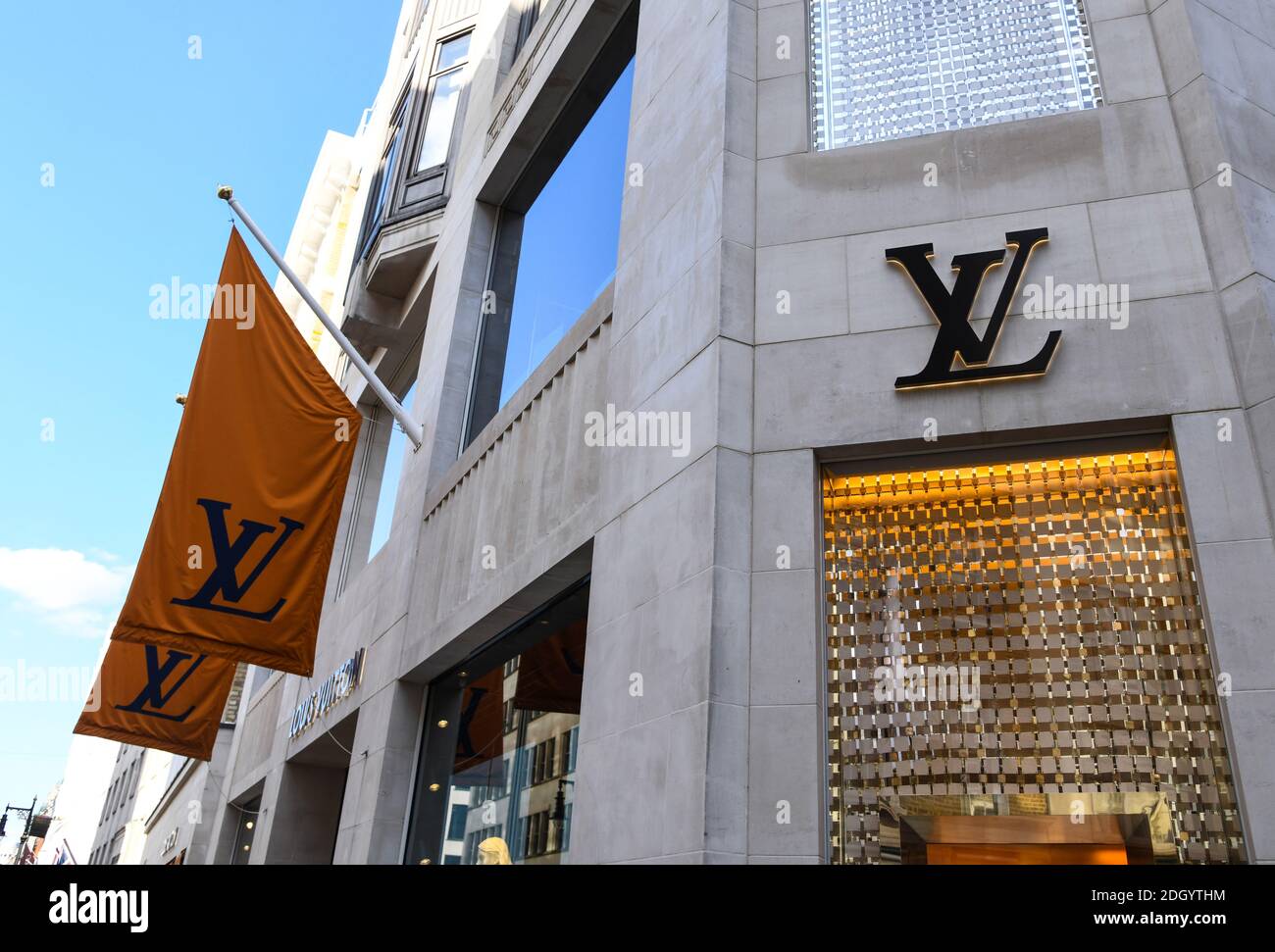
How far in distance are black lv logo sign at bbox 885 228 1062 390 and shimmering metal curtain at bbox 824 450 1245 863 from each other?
70cm

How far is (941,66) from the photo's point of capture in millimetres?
8766

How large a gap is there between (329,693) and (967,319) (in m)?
13.2

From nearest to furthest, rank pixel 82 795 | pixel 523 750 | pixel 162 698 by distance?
1. pixel 523 750
2. pixel 162 698
3. pixel 82 795

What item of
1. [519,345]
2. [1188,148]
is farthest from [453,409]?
[1188,148]

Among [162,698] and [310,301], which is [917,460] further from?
[162,698]

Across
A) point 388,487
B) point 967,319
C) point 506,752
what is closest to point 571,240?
point 506,752

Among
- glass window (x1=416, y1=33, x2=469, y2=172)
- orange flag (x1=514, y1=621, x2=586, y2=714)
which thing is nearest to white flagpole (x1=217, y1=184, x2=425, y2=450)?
orange flag (x1=514, y1=621, x2=586, y2=714)

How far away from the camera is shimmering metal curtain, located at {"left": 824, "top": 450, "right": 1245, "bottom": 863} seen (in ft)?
20.7

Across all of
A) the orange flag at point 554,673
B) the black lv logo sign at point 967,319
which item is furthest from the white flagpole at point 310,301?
the black lv logo sign at point 967,319

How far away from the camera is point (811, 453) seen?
7422mm

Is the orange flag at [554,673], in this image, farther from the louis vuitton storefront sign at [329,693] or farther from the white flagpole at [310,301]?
the louis vuitton storefront sign at [329,693]

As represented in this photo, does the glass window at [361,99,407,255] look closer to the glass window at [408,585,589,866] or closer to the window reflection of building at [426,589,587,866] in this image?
the glass window at [408,585,589,866]
